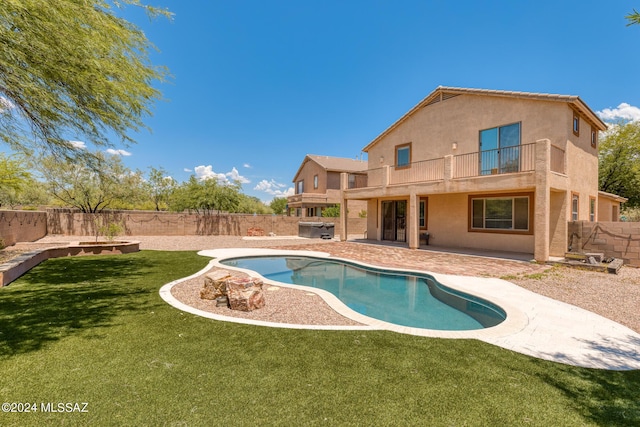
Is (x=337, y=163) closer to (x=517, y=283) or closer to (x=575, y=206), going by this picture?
(x=575, y=206)

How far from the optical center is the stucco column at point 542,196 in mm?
10141

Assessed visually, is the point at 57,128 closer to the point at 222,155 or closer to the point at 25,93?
the point at 25,93

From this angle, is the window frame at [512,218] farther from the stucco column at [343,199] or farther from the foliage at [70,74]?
the foliage at [70,74]

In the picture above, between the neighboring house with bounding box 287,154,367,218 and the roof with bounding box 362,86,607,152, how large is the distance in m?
11.9

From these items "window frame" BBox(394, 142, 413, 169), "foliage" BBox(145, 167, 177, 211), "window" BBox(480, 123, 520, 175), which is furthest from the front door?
"foliage" BBox(145, 167, 177, 211)

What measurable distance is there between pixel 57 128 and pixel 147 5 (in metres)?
3.49

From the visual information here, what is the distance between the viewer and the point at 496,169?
41.8 feet

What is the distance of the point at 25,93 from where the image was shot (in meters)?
5.08

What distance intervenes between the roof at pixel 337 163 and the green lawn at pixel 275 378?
26065 mm

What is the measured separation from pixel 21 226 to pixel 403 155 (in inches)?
818

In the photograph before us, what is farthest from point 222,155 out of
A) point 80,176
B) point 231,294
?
point 231,294

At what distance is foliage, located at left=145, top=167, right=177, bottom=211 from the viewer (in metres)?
33.0

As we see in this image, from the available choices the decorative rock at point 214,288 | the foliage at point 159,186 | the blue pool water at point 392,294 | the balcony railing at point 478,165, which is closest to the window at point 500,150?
the balcony railing at point 478,165

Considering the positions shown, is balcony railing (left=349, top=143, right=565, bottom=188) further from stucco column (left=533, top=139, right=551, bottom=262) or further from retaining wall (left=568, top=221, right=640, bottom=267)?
retaining wall (left=568, top=221, right=640, bottom=267)
